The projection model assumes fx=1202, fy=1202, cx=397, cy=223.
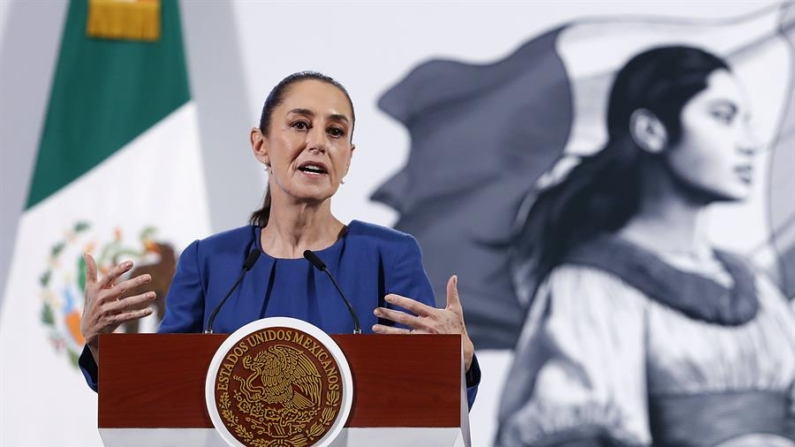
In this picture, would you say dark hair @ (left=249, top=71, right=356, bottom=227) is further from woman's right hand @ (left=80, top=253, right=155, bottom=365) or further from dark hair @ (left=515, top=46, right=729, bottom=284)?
dark hair @ (left=515, top=46, right=729, bottom=284)

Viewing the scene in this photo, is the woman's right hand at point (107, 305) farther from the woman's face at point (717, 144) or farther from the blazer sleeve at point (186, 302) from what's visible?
the woman's face at point (717, 144)

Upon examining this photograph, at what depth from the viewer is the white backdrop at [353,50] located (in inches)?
187

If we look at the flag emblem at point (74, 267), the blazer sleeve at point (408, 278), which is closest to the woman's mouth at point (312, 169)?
the blazer sleeve at point (408, 278)

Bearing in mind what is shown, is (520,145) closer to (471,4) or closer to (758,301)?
(471,4)

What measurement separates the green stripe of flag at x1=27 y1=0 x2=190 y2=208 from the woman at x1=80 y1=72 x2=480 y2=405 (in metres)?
2.21

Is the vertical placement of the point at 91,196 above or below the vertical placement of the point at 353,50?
below

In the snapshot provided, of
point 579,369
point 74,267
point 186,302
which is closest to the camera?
point 186,302

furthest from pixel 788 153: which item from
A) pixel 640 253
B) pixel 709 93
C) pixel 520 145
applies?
pixel 520 145

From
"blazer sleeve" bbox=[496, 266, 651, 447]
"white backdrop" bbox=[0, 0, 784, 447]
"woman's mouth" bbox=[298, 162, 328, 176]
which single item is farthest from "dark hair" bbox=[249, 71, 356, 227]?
"blazer sleeve" bbox=[496, 266, 651, 447]

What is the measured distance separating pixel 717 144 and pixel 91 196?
2518mm

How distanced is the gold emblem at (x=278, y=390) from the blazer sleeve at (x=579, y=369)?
264 cm

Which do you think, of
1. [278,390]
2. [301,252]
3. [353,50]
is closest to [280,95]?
[301,252]

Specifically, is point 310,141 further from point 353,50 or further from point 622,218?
point 622,218

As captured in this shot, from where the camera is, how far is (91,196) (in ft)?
15.9
